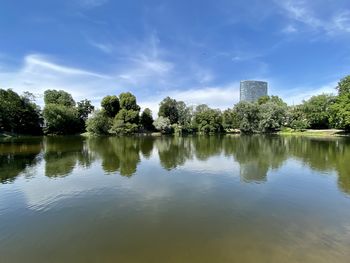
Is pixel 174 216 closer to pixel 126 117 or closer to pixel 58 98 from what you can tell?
pixel 126 117

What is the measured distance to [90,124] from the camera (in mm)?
75312

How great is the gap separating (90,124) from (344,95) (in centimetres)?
6809

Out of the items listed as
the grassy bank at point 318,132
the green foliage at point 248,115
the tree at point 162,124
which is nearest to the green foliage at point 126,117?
the tree at point 162,124

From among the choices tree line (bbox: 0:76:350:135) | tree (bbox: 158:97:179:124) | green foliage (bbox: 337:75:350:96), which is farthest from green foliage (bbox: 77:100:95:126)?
green foliage (bbox: 337:75:350:96)

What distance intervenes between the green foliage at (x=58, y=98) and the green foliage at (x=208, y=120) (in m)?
45.5

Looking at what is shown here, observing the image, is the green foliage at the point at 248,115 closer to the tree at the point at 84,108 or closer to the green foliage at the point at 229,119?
the green foliage at the point at 229,119

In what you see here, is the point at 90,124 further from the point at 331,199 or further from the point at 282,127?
the point at 331,199

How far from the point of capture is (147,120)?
85125 millimetres

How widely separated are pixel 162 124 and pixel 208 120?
671 inches

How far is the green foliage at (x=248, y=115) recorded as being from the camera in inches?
3353

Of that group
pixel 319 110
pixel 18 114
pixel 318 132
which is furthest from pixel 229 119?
pixel 18 114

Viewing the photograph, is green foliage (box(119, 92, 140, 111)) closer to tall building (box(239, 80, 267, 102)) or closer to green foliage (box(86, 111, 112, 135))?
green foliage (box(86, 111, 112, 135))

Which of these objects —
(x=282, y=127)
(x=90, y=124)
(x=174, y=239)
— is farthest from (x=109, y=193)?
(x=282, y=127)

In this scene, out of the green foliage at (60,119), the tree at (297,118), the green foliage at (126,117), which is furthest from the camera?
the tree at (297,118)
